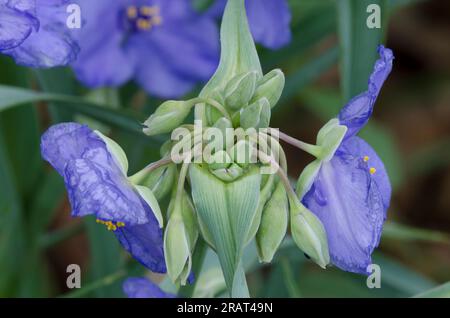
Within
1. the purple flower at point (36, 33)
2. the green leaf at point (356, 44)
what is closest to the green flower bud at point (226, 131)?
the purple flower at point (36, 33)

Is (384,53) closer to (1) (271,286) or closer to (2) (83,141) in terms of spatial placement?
(2) (83,141)

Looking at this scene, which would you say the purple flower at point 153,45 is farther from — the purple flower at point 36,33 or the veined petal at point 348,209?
the veined petal at point 348,209

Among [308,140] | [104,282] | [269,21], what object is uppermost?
[269,21]

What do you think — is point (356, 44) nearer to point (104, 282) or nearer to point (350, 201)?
point (350, 201)

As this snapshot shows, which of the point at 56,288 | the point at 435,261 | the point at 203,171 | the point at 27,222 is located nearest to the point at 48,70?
the point at 27,222

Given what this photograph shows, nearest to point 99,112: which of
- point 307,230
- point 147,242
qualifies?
point 147,242

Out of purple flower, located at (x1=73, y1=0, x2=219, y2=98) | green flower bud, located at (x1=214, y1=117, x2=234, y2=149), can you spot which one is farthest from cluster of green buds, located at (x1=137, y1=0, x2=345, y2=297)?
purple flower, located at (x1=73, y1=0, x2=219, y2=98)
